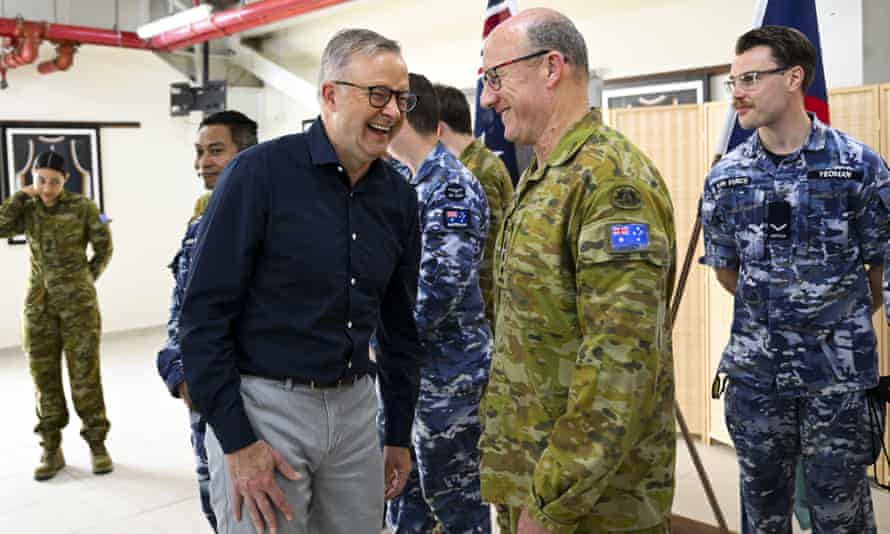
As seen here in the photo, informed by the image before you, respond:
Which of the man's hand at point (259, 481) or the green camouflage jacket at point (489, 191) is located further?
the green camouflage jacket at point (489, 191)

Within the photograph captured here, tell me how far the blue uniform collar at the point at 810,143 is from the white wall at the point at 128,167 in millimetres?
8040

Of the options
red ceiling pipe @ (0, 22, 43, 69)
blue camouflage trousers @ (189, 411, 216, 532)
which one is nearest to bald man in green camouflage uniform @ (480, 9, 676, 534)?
blue camouflage trousers @ (189, 411, 216, 532)

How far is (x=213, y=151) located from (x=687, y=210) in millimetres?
2983

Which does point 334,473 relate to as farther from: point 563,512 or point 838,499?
point 838,499

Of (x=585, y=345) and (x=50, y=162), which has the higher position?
(x=50, y=162)

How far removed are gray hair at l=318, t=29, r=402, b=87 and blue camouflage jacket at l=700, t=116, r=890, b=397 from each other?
128 centimetres

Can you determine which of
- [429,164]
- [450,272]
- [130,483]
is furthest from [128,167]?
[450,272]

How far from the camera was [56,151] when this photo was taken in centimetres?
866

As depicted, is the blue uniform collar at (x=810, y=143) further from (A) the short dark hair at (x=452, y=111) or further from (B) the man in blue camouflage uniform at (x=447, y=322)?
(A) the short dark hair at (x=452, y=111)

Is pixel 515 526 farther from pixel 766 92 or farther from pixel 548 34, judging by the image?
pixel 766 92

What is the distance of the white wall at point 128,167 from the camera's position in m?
8.64

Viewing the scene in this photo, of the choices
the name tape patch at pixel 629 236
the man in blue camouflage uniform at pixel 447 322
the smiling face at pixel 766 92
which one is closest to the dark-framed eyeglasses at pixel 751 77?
the smiling face at pixel 766 92

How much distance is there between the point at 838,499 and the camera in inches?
93.7

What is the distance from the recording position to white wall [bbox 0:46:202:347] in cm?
864
